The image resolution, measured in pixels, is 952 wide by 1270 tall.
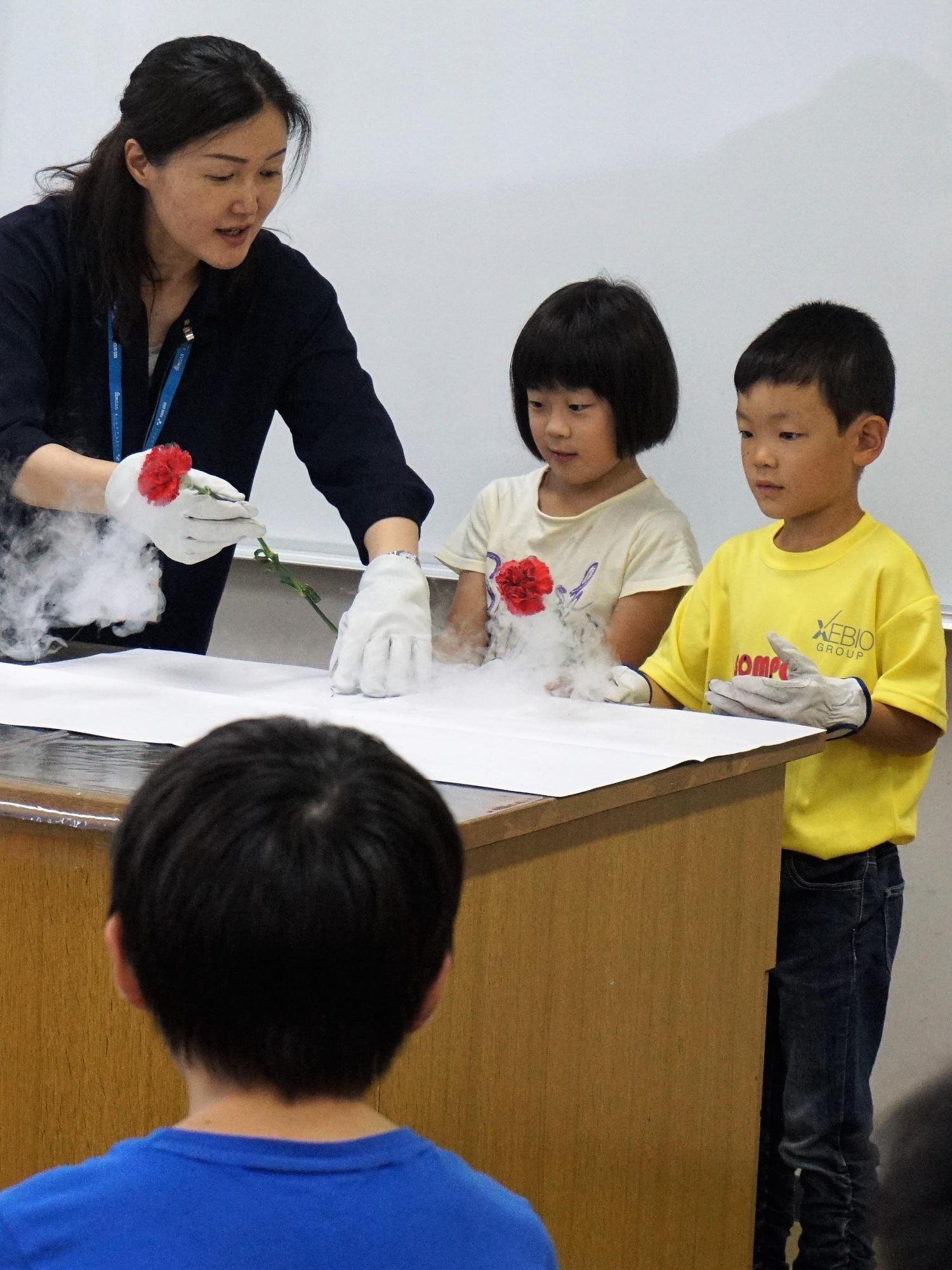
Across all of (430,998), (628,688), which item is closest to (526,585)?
(628,688)

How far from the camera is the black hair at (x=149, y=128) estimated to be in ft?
5.39

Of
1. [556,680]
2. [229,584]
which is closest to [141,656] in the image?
[556,680]

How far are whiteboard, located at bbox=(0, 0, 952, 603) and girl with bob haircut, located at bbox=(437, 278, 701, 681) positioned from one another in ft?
0.74

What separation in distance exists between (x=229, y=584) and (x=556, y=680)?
109 cm

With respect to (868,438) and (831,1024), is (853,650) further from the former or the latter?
(831,1024)

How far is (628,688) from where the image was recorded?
165cm

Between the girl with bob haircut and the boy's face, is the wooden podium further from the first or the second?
the girl with bob haircut

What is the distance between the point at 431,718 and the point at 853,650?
508mm

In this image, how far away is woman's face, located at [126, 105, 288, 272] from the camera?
5.44 ft

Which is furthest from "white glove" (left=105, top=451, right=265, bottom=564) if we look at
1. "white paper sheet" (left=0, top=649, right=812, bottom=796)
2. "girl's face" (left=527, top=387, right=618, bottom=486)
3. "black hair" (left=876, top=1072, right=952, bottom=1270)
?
"black hair" (left=876, top=1072, right=952, bottom=1270)

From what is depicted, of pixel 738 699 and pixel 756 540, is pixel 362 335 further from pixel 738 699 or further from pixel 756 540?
pixel 738 699

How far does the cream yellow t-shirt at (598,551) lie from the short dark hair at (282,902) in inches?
51.3

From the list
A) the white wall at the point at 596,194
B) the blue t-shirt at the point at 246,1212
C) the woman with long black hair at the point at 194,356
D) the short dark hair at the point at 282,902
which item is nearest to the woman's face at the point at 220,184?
the woman with long black hair at the point at 194,356

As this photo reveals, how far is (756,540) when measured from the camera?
67.4 inches
